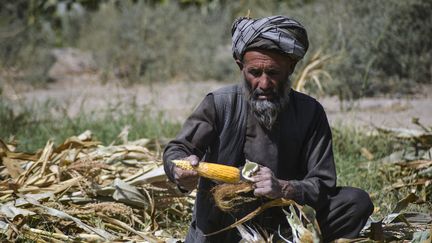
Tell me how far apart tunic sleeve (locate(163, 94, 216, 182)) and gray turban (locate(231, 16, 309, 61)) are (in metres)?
0.31

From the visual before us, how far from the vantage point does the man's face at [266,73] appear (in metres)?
3.50

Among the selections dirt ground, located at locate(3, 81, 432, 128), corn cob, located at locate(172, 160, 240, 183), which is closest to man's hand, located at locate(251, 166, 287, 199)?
corn cob, located at locate(172, 160, 240, 183)

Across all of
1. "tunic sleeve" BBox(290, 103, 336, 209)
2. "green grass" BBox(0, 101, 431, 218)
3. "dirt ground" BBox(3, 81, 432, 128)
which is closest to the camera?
"tunic sleeve" BBox(290, 103, 336, 209)

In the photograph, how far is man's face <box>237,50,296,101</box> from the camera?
350cm

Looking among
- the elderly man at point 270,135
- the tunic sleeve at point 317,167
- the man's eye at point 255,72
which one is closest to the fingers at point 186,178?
the elderly man at point 270,135

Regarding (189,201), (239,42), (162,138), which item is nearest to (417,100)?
(162,138)

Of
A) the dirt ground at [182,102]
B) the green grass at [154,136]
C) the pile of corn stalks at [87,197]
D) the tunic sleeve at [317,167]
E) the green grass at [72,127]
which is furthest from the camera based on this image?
the dirt ground at [182,102]

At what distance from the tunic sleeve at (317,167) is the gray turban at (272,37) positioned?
0.36 meters

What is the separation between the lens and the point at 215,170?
3314mm

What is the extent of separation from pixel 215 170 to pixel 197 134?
0.31 meters

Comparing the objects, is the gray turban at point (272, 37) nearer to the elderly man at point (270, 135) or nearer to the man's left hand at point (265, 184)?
the elderly man at point (270, 135)

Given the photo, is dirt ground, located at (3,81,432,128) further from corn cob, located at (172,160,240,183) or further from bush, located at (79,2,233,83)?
corn cob, located at (172,160,240,183)

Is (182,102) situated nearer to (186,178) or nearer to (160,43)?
(160,43)

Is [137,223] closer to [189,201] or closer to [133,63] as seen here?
[189,201]
